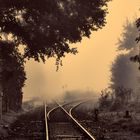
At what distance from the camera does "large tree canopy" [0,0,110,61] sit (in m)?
26.6

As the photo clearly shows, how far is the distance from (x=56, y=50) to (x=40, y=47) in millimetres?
1510

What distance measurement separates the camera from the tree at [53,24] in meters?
26.5

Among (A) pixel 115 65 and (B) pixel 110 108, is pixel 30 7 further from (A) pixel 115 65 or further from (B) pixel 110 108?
(A) pixel 115 65

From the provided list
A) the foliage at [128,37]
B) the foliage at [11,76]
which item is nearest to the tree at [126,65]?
the foliage at [128,37]

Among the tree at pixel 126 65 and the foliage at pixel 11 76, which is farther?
the tree at pixel 126 65

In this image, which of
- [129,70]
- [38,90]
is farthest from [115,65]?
[38,90]

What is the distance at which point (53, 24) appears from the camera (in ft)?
91.3

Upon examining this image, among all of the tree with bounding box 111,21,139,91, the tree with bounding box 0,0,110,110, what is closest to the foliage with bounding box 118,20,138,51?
the tree with bounding box 111,21,139,91

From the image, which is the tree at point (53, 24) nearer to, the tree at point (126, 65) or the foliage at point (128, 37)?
the tree at point (126, 65)

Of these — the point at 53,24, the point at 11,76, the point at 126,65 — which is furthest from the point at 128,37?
the point at 53,24

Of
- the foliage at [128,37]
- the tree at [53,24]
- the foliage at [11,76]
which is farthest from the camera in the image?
the foliage at [128,37]

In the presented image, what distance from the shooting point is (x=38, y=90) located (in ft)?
556

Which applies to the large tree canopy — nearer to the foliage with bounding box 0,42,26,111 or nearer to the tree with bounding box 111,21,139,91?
the foliage with bounding box 0,42,26,111

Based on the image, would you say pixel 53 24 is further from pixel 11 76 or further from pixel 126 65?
pixel 126 65
